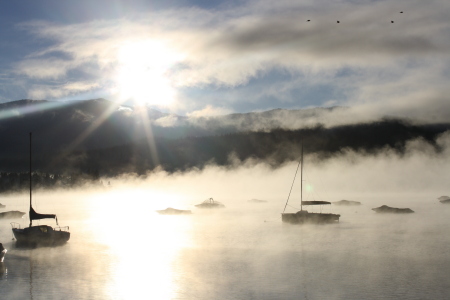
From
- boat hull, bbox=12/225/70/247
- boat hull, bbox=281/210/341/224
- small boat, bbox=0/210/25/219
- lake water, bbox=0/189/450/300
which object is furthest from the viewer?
small boat, bbox=0/210/25/219

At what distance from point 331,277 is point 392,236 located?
182 feet

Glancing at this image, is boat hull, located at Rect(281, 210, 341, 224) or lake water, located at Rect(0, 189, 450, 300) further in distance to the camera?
boat hull, located at Rect(281, 210, 341, 224)

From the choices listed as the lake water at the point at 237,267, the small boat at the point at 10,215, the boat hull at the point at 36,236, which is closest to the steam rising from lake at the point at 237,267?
the lake water at the point at 237,267

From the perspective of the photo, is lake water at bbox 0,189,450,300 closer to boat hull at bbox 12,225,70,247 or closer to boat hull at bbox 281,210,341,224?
boat hull at bbox 12,225,70,247

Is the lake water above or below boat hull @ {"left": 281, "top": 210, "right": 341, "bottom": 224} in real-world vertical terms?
below

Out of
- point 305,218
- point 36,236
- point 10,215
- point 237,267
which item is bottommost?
point 237,267

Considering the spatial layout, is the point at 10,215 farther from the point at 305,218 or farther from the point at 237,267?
the point at 237,267

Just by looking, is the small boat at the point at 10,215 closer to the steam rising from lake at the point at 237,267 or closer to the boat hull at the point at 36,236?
the steam rising from lake at the point at 237,267

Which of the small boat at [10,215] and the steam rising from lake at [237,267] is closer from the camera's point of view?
the steam rising from lake at [237,267]

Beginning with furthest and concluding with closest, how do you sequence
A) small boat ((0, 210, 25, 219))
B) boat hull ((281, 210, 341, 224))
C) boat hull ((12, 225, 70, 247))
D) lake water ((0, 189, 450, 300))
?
small boat ((0, 210, 25, 219)) → boat hull ((281, 210, 341, 224)) → boat hull ((12, 225, 70, 247)) → lake water ((0, 189, 450, 300))

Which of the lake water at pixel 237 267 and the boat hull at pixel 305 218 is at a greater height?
the boat hull at pixel 305 218

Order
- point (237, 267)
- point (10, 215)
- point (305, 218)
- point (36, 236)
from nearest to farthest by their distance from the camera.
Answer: point (237, 267) → point (36, 236) → point (305, 218) → point (10, 215)

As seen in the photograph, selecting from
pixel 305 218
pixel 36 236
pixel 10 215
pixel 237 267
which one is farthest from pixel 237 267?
pixel 10 215

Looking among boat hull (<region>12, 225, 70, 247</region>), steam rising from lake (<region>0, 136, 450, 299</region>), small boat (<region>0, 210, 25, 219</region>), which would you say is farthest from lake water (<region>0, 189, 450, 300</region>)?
small boat (<region>0, 210, 25, 219</region>)
